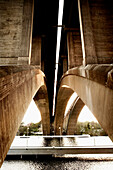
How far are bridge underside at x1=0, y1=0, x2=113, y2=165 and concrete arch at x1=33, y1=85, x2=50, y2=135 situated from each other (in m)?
4.14

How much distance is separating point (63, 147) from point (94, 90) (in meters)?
9.22

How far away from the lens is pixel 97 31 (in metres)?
5.52

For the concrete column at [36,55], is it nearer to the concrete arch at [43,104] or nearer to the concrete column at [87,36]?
the concrete arch at [43,104]

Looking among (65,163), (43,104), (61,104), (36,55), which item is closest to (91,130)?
(61,104)

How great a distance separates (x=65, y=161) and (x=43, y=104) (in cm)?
888

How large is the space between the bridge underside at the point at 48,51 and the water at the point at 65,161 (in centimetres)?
659

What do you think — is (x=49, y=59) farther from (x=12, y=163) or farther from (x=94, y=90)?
(x=94, y=90)

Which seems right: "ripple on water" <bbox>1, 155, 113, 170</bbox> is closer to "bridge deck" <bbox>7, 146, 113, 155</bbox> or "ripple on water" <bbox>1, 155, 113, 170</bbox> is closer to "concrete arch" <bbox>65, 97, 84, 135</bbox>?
"bridge deck" <bbox>7, 146, 113, 155</bbox>

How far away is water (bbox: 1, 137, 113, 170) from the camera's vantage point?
10547 mm

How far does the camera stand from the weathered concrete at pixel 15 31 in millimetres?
5488

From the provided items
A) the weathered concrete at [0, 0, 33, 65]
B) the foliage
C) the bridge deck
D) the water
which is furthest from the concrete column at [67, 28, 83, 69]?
the foliage

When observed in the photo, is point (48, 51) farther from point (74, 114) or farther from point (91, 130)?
point (91, 130)

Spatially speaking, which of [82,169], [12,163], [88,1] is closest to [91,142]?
[82,169]

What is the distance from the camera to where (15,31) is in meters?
6.03
